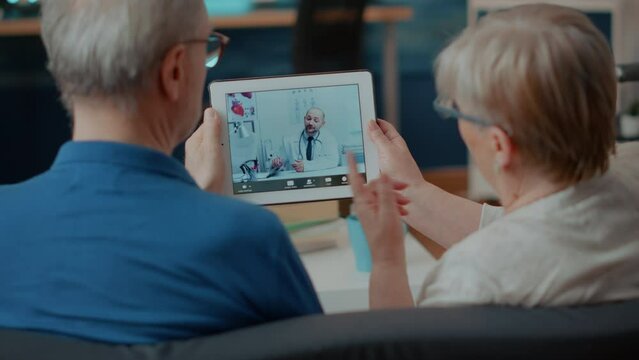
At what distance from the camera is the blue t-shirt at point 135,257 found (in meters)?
0.89

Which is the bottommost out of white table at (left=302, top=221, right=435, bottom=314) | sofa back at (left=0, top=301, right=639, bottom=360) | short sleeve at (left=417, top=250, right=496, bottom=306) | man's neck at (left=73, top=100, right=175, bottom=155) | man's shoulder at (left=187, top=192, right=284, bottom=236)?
white table at (left=302, top=221, right=435, bottom=314)

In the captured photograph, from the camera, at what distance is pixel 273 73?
15.3 ft

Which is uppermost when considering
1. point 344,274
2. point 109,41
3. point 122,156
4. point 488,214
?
point 109,41

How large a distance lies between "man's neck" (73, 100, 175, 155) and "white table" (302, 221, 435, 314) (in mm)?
643

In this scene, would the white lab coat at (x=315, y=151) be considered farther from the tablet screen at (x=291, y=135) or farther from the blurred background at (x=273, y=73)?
the blurred background at (x=273, y=73)

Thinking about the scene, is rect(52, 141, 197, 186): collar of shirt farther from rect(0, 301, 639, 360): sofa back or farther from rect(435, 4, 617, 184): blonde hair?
rect(435, 4, 617, 184): blonde hair

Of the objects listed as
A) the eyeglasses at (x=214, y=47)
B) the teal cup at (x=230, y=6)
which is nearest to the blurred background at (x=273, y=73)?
the teal cup at (x=230, y=6)

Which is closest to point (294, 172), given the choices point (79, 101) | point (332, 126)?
point (332, 126)

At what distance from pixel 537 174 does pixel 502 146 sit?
0.19ft

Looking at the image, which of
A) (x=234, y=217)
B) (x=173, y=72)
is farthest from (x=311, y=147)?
(x=234, y=217)

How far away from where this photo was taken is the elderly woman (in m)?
0.96

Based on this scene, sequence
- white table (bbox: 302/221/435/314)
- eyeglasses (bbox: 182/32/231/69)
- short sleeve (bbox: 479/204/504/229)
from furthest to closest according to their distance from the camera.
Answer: white table (bbox: 302/221/435/314), short sleeve (bbox: 479/204/504/229), eyeglasses (bbox: 182/32/231/69)

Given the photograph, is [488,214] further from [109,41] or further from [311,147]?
[109,41]

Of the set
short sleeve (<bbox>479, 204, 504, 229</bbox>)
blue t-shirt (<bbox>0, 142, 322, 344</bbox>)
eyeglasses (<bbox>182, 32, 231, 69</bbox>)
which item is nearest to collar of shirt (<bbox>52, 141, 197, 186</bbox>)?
blue t-shirt (<bbox>0, 142, 322, 344</bbox>)
